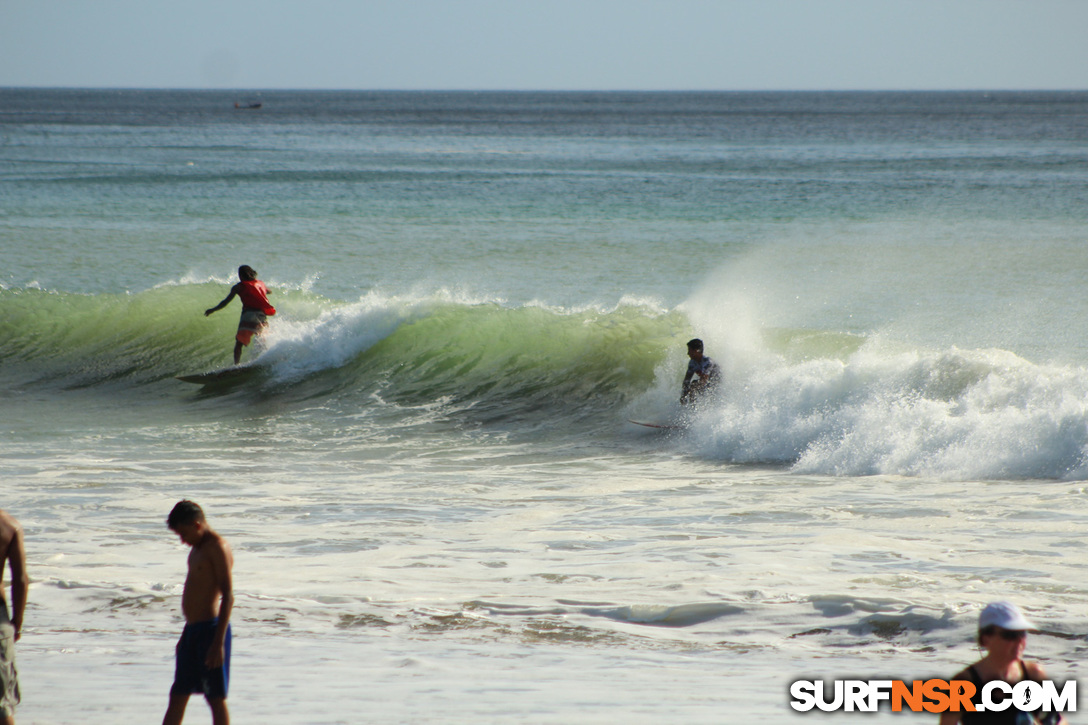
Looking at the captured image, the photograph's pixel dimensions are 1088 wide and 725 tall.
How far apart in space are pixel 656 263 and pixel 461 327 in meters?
9.30

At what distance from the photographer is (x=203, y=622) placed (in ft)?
14.7

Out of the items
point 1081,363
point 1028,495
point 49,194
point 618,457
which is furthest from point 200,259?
point 1028,495

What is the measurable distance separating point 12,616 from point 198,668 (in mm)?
794

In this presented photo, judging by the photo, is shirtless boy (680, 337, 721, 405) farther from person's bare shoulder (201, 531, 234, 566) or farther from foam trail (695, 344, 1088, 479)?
person's bare shoulder (201, 531, 234, 566)

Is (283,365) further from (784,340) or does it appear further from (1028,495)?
(1028,495)

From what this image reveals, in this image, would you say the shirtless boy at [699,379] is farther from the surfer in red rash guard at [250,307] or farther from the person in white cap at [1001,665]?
the person in white cap at [1001,665]

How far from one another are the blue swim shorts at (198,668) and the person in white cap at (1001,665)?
275 centimetres

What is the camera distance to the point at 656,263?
81.9ft

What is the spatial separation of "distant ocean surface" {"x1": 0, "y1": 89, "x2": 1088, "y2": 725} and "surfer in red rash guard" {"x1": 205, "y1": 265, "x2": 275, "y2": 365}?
22.9 inches

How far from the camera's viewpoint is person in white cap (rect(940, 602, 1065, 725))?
10.6ft

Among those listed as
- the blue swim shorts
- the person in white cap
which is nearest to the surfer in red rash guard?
the blue swim shorts

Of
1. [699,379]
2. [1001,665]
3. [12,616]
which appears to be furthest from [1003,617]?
[699,379]

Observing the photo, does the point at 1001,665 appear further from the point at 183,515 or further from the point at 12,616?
the point at 12,616

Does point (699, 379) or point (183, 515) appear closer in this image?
point (183, 515)
